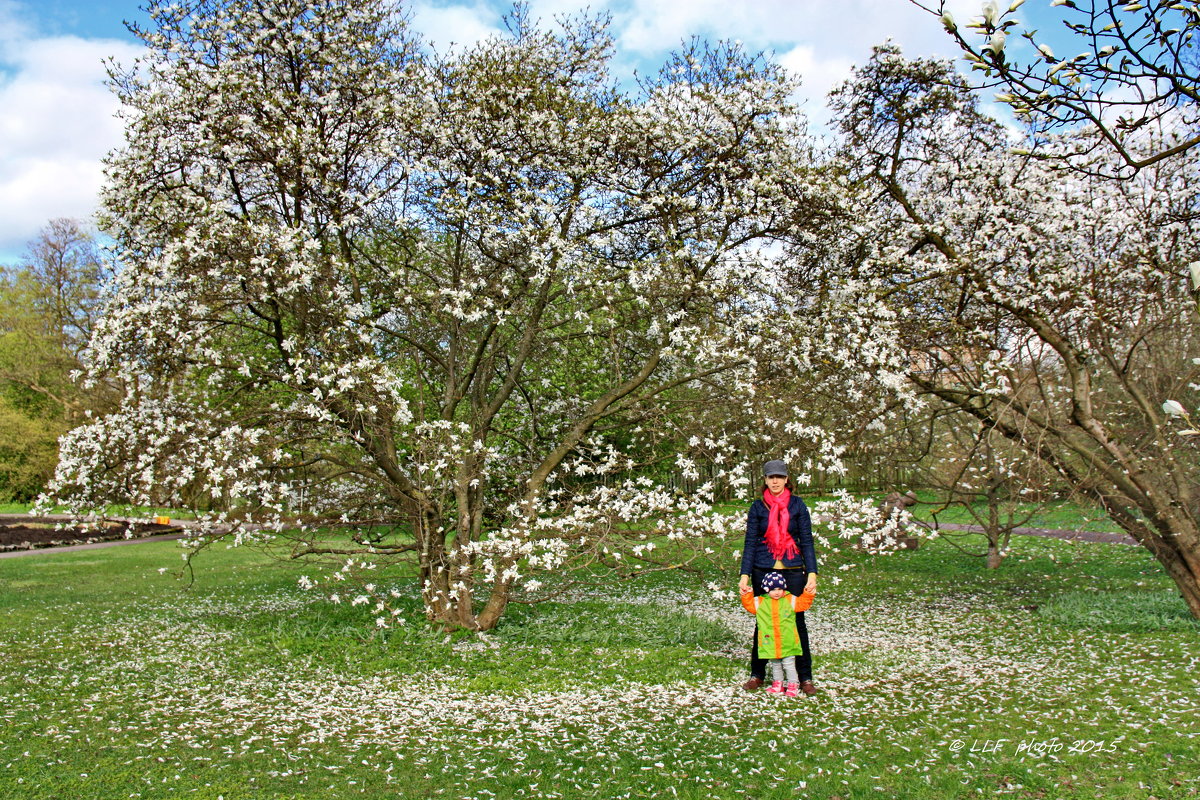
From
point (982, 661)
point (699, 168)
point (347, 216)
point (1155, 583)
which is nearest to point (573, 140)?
point (699, 168)

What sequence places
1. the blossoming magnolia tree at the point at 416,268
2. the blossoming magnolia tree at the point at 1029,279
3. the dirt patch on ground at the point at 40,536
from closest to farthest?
1. the blossoming magnolia tree at the point at 416,268
2. the blossoming magnolia tree at the point at 1029,279
3. the dirt patch on ground at the point at 40,536

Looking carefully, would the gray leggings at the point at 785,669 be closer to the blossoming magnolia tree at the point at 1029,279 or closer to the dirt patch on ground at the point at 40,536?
the blossoming magnolia tree at the point at 1029,279

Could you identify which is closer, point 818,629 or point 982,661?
point 982,661

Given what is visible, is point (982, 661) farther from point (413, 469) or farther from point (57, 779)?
point (57, 779)

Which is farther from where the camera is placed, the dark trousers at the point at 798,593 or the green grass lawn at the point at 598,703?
the dark trousers at the point at 798,593

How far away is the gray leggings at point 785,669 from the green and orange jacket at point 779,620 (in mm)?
88

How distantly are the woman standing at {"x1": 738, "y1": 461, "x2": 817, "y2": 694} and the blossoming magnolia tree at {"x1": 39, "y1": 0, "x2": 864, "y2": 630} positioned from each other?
166 centimetres

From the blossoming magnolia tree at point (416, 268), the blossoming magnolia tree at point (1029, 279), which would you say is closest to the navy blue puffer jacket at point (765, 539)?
the blossoming magnolia tree at point (416, 268)

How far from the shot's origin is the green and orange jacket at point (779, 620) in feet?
19.3

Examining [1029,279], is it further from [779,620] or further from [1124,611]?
[779,620]

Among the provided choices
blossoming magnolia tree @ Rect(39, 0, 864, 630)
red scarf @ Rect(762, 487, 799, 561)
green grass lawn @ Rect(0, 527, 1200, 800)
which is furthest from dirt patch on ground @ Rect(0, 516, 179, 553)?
red scarf @ Rect(762, 487, 799, 561)

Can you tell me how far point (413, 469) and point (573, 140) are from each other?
13.4 feet

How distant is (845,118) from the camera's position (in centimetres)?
934

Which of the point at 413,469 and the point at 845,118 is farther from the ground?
the point at 845,118
